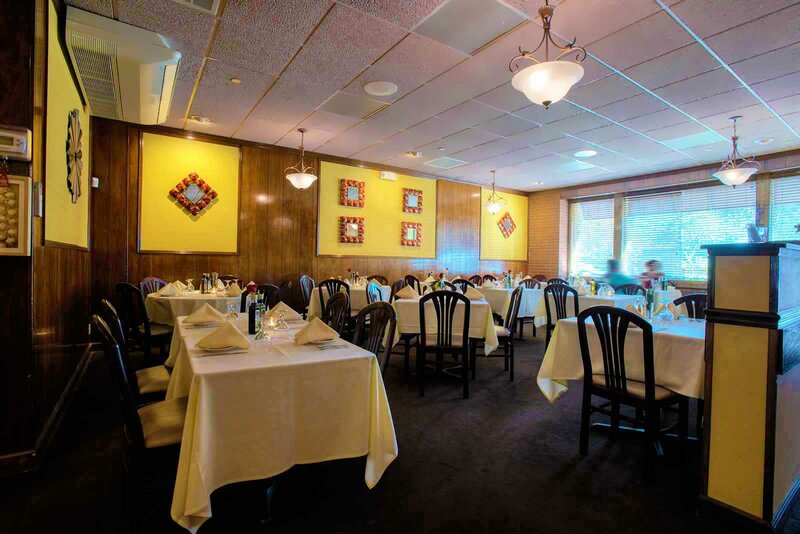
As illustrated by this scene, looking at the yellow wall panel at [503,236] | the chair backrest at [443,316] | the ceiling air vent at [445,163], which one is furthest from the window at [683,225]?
the chair backrest at [443,316]

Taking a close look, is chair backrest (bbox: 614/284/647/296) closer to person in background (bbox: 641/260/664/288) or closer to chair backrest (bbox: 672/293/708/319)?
person in background (bbox: 641/260/664/288)

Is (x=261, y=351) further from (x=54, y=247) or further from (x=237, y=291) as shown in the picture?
(x=237, y=291)

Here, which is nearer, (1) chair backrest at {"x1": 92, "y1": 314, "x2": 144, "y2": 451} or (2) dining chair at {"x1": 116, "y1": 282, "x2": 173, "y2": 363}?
(1) chair backrest at {"x1": 92, "y1": 314, "x2": 144, "y2": 451}

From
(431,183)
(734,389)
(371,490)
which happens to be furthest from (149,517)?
(431,183)

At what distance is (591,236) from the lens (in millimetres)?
9758

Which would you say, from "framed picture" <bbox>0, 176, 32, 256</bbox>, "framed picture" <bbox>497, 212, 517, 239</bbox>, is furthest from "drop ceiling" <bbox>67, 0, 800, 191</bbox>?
"framed picture" <bbox>497, 212, 517, 239</bbox>

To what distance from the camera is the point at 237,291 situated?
483 centimetres

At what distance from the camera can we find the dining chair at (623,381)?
7.66 ft

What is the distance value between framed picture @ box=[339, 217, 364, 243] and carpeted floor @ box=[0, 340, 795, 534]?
5040 mm

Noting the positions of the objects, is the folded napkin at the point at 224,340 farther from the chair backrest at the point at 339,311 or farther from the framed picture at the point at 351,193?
the framed picture at the point at 351,193

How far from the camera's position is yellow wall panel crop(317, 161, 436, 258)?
759 cm

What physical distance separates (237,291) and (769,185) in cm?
858

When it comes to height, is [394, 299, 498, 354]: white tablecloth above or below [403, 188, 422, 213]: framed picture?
below

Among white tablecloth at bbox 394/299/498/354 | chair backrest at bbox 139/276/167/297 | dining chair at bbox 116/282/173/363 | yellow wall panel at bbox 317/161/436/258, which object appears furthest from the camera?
yellow wall panel at bbox 317/161/436/258
